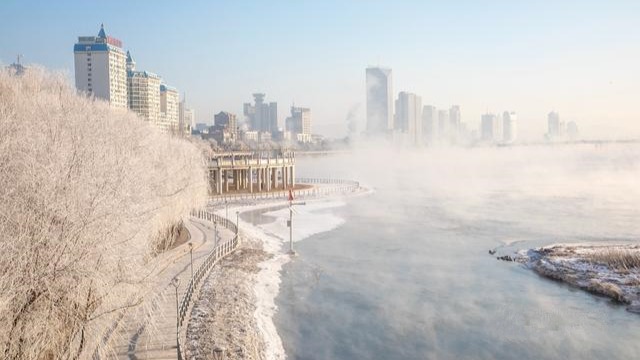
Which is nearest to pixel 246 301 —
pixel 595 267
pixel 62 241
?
pixel 62 241

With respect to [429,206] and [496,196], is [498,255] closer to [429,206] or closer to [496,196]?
[429,206]

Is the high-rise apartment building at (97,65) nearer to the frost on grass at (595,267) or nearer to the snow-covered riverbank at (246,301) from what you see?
the snow-covered riverbank at (246,301)

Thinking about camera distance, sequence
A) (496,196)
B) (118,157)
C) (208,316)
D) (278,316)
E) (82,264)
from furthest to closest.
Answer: (496,196)
(278,316)
(208,316)
(118,157)
(82,264)

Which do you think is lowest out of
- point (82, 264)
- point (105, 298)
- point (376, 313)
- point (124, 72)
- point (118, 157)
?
point (376, 313)

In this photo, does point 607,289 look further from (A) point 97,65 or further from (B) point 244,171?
(A) point 97,65

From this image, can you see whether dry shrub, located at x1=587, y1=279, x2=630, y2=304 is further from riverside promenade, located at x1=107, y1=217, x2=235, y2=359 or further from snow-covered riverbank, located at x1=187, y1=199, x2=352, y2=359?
riverside promenade, located at x1=107, y1=217, x2=235, y2=359

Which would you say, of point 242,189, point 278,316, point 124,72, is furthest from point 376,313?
point 124,72

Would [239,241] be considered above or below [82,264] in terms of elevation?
below
